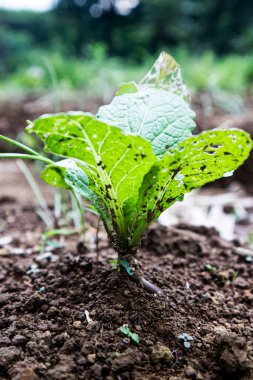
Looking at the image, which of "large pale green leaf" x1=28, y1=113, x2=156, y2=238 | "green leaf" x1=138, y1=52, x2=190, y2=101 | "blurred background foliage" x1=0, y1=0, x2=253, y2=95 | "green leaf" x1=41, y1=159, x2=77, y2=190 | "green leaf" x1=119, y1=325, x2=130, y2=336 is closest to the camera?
"large pale green leaf" x1=28, y1=113, x2=156, y2=238

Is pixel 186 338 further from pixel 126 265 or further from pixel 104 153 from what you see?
pixel 104 153

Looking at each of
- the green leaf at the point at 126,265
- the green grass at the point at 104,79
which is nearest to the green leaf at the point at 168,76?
the green leaf at the point at 126,265

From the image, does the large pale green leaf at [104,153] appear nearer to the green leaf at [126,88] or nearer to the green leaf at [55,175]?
the green leaf at [55,175]

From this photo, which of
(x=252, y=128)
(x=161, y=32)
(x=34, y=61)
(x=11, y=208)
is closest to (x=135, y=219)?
(x=11, y=208)

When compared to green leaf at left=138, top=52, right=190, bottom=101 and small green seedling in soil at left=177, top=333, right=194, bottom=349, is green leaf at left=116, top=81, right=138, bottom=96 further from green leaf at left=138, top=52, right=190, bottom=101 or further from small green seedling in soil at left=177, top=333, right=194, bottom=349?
small green seedling in soil at left=177, top=333, right=194, bottom=349

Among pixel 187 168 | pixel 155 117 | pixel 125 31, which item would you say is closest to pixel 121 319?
pixel 187 168

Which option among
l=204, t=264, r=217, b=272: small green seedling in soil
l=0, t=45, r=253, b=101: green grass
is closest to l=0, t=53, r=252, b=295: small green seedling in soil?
l=204, t=264, r=217, b=272: small green seedling in soil

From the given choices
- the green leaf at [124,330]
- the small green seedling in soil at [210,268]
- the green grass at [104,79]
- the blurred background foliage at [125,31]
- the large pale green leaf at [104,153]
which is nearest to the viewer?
the large pale green leaf at [104,153]

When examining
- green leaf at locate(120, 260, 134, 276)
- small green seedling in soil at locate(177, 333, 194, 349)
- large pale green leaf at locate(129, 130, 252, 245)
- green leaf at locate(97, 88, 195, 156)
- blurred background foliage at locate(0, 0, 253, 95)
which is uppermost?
blurred background foliage at locate(0, 0, 253, 95)
